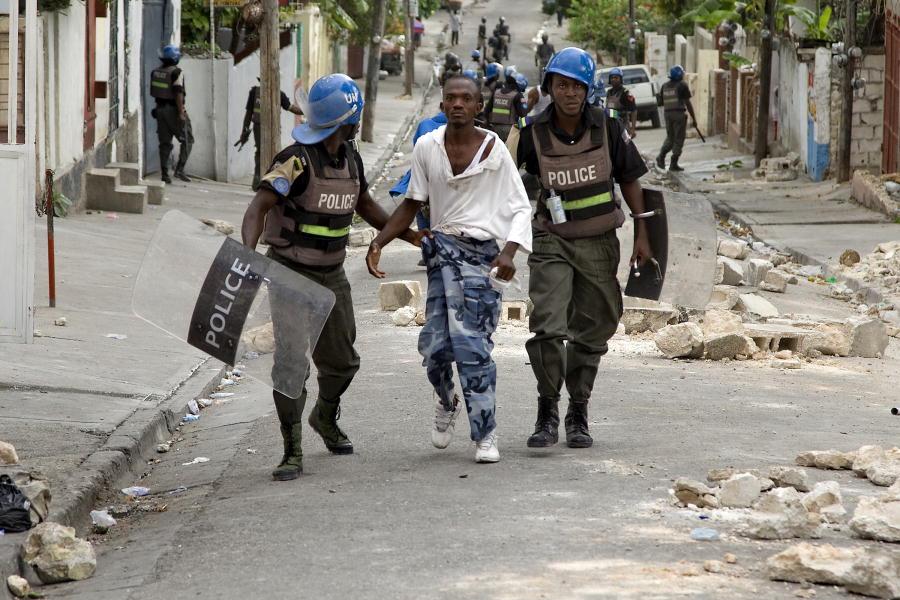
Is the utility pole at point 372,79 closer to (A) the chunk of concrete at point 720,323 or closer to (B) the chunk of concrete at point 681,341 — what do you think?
(A) the chunk of concrete at point 720,323

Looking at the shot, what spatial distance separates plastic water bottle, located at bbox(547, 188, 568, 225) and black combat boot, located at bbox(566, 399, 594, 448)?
844mm

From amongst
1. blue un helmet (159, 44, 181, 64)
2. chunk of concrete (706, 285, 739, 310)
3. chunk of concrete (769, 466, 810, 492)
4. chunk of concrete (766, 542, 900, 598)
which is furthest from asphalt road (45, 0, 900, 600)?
blue un helmet (159, 44, 181, 64)

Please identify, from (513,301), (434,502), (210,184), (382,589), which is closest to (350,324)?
(434,502)

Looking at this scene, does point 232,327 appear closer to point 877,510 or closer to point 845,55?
point 877,510

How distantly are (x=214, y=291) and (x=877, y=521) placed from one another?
8.81 feet

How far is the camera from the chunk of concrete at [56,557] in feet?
18.1

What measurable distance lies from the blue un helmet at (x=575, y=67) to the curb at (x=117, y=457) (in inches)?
104

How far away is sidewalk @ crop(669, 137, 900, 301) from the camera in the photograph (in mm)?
18109

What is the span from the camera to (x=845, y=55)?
2353 centimetres

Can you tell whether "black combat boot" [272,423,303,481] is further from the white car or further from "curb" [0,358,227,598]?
Answer: the white car

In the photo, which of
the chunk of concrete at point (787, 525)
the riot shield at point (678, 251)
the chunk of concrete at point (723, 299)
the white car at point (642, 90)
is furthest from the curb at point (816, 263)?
the white car at point (642, 90)

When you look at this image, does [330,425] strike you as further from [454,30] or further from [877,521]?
[454,30]

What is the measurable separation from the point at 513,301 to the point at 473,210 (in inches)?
225

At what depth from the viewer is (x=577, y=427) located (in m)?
7.07
